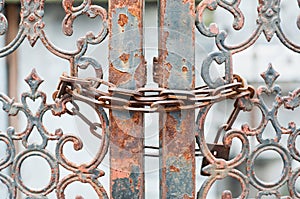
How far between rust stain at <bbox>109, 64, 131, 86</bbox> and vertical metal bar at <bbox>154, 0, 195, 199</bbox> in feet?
0.20

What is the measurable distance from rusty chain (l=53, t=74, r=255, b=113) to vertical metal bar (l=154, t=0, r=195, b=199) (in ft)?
0.10

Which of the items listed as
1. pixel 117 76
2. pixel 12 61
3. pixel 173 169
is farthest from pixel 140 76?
pixel 12 61

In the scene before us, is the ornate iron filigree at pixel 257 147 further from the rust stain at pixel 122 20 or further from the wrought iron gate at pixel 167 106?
the rust stain at pixel 122 20

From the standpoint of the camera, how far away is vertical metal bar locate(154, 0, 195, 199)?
112 centimetres

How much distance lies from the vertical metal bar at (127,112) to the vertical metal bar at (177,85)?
0.04m

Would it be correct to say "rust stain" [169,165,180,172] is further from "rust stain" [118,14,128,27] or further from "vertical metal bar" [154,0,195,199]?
"rust stain" [118,14,128,27]

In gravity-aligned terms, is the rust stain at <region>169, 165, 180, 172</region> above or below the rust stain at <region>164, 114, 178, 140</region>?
below

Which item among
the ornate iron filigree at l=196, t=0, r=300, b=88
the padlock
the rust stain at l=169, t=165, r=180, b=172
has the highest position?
the ornate iron filigree at l=196, t=0, r=300, b=88

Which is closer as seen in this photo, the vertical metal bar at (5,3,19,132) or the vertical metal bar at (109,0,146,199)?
the vertical metal bar at (109,0,146,199)

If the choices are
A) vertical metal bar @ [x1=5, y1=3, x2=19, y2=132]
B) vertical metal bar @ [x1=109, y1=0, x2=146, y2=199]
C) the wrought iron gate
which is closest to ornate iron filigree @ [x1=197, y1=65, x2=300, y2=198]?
the wrought iron gate

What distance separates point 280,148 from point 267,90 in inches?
4.4

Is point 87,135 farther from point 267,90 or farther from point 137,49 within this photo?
point 267,90

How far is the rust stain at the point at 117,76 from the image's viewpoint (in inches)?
44.2

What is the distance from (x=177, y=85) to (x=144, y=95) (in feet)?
0.23
